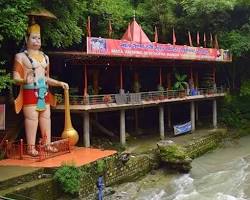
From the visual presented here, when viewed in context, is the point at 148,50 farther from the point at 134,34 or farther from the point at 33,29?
the point at 33,29

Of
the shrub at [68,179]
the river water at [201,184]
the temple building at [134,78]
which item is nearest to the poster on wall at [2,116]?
the temple building at [134,78]

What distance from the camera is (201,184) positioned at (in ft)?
77.7

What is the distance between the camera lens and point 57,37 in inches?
948

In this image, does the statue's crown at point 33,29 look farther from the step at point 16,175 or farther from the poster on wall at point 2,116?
the step at point 16,175

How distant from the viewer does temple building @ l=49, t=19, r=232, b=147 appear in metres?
25.3

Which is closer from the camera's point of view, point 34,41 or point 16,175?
point 16,175

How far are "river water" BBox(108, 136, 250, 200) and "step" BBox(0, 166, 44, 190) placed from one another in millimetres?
3589

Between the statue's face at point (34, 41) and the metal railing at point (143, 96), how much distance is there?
153 inches

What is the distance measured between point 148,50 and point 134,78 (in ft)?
13.5

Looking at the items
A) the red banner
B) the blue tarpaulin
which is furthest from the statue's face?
the blue tarpaulin

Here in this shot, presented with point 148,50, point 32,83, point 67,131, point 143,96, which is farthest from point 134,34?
point 32,83

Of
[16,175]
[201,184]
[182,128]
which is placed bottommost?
[201,184]

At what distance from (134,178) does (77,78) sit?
9.20 metres

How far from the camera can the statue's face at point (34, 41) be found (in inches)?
898
